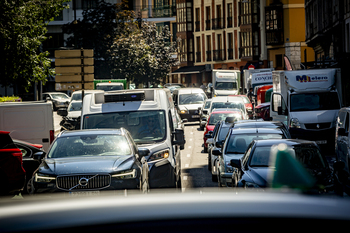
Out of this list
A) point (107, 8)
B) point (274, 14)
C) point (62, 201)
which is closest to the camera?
point (62, 201)

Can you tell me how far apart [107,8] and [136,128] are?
148 ft

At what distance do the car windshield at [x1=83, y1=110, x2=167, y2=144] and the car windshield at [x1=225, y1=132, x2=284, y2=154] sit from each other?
209 cm

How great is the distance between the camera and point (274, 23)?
6094 cm

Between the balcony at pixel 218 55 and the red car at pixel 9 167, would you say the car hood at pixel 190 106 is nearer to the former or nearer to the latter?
the red car at pixel 9 167

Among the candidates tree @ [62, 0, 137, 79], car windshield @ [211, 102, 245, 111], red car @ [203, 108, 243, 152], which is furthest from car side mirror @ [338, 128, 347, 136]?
tree @ [62, 0, 137, 79]

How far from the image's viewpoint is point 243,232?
1.96 meters

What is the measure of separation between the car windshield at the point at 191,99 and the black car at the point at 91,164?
1037 inches

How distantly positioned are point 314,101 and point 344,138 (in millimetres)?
8333

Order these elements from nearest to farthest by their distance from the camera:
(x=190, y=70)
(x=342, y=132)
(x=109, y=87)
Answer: (x=342, y=132) → (x=109, y=87) → (x=190, y=70)

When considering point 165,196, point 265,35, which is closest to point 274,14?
point 265,35

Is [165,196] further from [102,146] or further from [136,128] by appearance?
[136,128]

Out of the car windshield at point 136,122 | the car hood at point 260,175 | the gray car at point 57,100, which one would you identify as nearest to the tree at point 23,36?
the car windshield at point 136,122

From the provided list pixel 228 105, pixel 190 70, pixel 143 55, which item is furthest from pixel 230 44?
pixel 228 105

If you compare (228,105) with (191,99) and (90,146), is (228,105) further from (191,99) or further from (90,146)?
(90,146)
